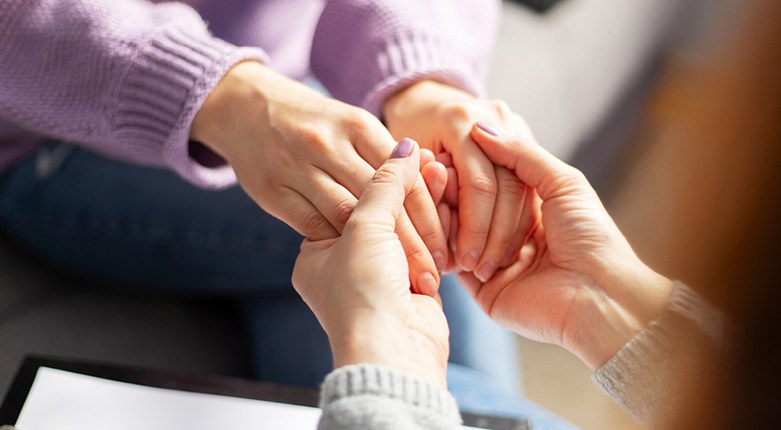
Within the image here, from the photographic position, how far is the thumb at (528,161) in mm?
586

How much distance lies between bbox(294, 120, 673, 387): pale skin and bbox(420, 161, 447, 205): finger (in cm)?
4

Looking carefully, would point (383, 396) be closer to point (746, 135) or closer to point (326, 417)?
point (326, 417)

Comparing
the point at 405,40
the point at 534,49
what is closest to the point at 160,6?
the point at 405,40

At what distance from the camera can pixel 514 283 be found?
1.97 feet

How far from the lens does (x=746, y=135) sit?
260 millimetres

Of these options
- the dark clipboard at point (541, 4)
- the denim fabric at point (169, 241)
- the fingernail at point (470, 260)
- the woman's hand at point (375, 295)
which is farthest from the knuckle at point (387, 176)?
the dark clipboard at point (541, 4)

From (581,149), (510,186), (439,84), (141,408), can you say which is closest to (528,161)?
(510,186)

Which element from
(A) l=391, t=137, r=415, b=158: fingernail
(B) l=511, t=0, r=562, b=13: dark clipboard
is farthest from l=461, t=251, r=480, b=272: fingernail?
(B) l=511, t=0, r=562, b=13: dark clipboard

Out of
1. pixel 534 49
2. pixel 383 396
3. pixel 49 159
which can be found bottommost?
pixel 49 159

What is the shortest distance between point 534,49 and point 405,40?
17.9 inches

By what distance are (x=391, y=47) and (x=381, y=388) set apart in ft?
1.23

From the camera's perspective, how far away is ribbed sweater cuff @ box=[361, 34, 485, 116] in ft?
2.18

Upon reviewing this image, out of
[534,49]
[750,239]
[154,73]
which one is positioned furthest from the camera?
[534,49]

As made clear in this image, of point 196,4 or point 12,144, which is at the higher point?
point 196,4
